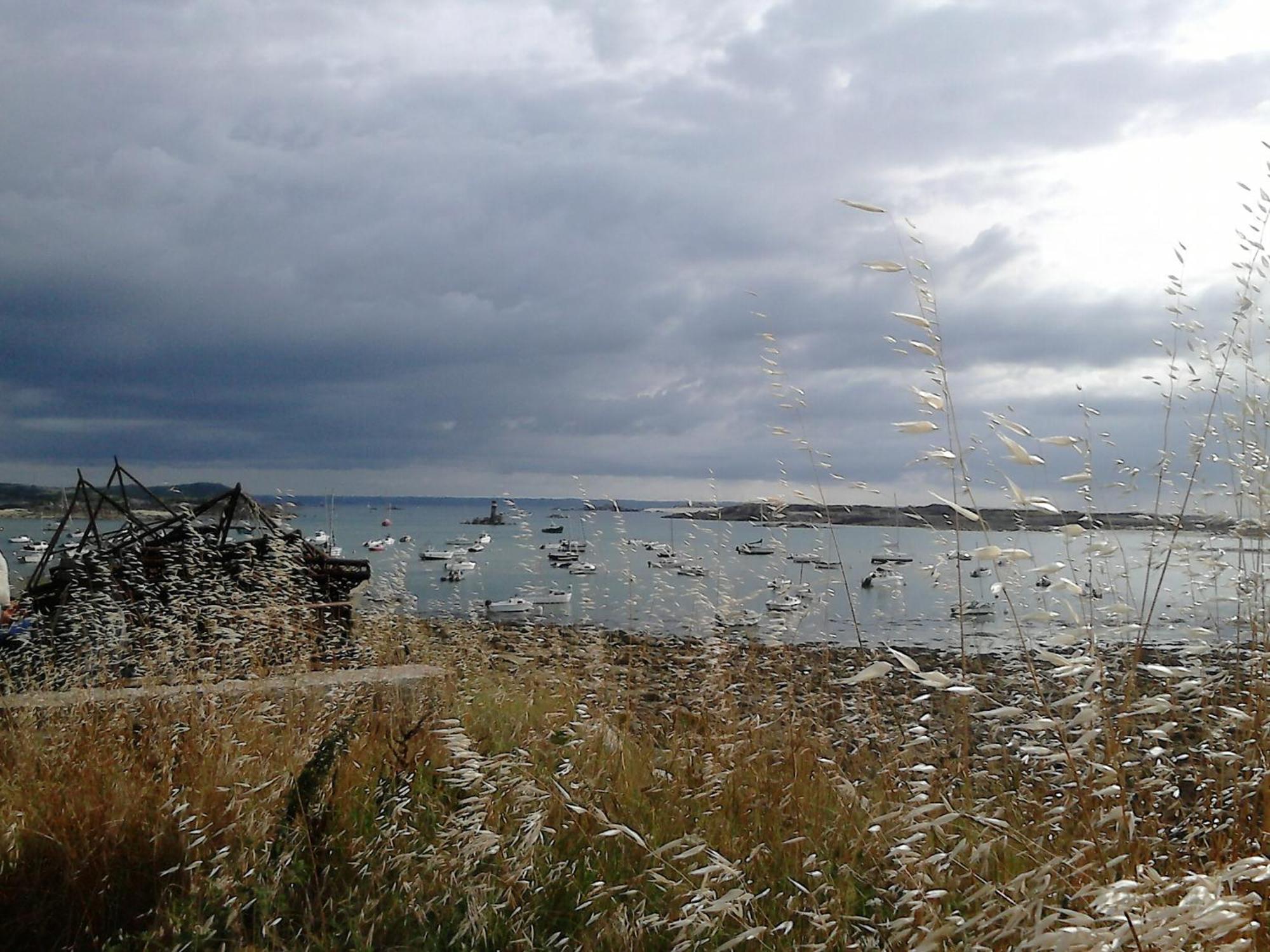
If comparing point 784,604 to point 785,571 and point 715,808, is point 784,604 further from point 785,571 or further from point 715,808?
point 715,808

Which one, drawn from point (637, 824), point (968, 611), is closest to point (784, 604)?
→ point (968, 611)

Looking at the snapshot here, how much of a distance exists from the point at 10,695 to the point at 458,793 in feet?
7.39

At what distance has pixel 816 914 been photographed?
6.55 ft

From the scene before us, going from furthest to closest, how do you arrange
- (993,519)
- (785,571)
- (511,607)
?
1. (511,607)
2. (785,571)
3. (993,519)

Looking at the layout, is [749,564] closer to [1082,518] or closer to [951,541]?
[951,541]

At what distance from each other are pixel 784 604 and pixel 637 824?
1.89 meters

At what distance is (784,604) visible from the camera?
4.54 meters

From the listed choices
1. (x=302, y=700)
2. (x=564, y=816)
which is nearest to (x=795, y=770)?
(x=564, y=816)

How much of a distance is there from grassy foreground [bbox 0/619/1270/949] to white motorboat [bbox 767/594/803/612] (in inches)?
24.4

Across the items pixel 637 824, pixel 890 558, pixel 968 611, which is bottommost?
pixel 637 824

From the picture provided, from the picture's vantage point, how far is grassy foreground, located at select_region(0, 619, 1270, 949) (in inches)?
74.3

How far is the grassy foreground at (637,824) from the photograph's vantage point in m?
1.89

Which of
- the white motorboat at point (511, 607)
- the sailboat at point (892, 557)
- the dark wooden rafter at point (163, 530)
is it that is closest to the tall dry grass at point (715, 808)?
the sailboat at point (892, 557)

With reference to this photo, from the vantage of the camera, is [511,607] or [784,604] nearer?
[784,604]
